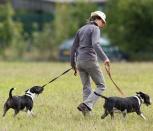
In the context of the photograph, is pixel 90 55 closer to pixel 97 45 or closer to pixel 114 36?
pixel 97 45

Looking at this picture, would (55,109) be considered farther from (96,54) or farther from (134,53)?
(134,53)

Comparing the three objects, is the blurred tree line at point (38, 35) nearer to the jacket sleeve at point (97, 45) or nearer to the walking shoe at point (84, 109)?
the walking shoe at point (84, 109)

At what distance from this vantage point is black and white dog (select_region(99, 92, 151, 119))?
13.1 meters

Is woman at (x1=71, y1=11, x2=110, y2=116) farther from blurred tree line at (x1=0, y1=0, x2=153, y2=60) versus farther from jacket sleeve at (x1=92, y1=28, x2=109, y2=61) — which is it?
blurred tree line at (x1=0, y1=0, x2=153, y2=60)

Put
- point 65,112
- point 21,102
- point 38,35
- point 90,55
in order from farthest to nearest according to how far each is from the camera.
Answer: point 38,35 → point 65,112 → point 90,55 → point 21,102

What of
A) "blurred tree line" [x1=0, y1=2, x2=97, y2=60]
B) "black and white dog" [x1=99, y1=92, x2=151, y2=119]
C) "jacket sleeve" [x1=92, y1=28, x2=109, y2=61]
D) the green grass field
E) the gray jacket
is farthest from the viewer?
"blurred tree line" [x1=0, y1=2, x2=97, y2=60]

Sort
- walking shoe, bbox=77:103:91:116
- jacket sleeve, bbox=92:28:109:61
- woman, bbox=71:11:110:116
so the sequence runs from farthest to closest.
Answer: walking shoe, bbox=77:103:91:116 → woman, bbox=71:11:110:116 → jacket sleeve, bbox=92:28:109:61

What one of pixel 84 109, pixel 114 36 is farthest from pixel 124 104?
pixel 114 36

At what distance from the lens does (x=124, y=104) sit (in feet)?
43.3

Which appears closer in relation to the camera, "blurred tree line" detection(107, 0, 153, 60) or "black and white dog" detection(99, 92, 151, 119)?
"black and white dog" detection(99, 92, 151, 119)

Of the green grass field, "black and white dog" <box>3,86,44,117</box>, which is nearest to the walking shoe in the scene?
the green grass field

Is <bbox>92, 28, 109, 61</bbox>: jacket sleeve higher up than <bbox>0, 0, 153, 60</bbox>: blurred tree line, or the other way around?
<bbox>0, 0, 153, 60</bbox>: blurred tree line

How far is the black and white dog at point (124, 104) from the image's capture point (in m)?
13.1

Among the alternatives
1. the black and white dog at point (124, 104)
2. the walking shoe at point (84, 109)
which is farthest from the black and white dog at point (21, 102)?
the black and white dog at point (124, 104)
